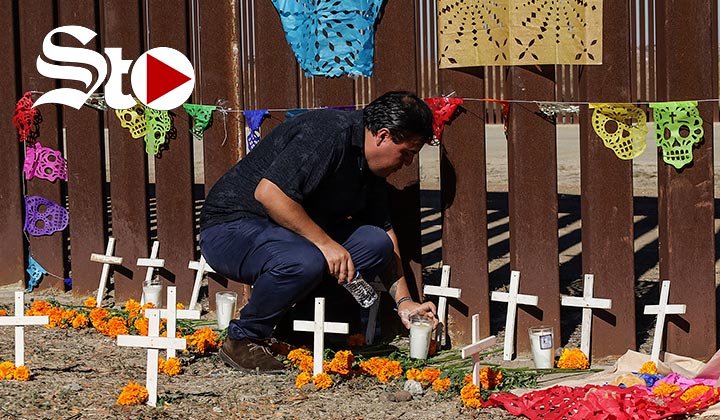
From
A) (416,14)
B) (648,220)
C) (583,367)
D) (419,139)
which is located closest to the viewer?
(419,139)

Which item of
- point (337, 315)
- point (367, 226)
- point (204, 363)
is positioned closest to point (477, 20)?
point (367, 226)

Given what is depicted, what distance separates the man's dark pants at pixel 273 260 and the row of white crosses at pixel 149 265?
1035mm

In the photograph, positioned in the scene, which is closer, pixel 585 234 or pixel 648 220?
pixel 585 234

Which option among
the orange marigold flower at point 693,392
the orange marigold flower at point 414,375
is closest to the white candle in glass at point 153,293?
the orange marigold flower at point 414,375

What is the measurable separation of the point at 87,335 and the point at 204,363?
2.89 ft

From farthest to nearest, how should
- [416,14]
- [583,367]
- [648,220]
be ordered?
1. [648,220]
2. [416,14]
3. [583,367]

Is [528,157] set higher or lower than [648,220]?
higher

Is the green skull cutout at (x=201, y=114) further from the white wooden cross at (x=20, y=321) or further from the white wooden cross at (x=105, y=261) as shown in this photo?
the white wooden cross at (x=20, y=321)

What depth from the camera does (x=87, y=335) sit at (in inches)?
209

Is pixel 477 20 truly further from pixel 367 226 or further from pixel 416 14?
pixel 367 226

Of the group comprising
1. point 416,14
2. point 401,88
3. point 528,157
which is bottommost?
point 528,157

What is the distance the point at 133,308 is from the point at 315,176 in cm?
173

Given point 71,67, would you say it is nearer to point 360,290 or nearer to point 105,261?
point 105,261

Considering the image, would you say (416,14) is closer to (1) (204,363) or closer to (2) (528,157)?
(2) (528,157)
